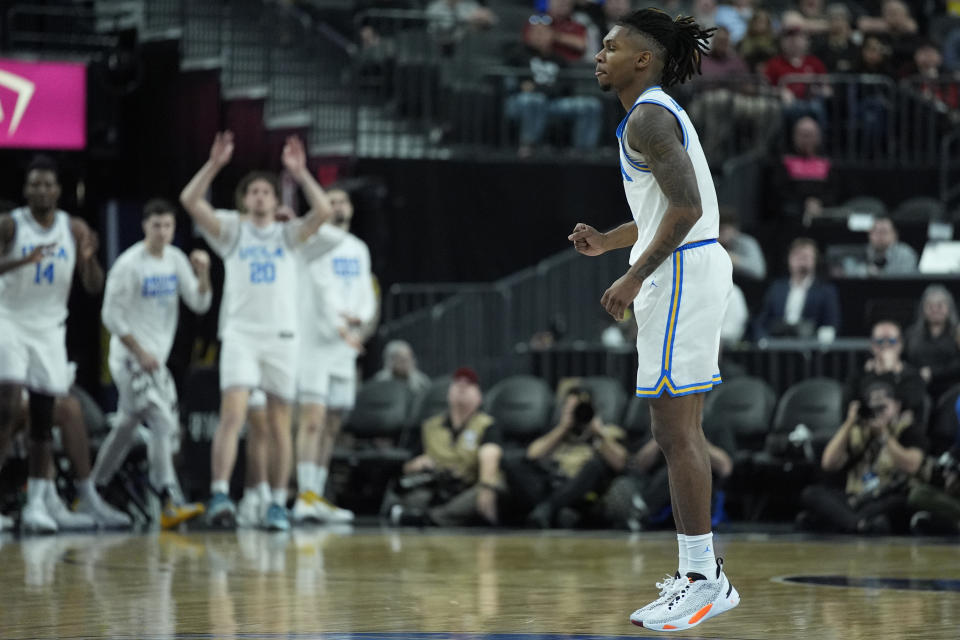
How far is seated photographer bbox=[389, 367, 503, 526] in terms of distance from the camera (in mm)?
11812

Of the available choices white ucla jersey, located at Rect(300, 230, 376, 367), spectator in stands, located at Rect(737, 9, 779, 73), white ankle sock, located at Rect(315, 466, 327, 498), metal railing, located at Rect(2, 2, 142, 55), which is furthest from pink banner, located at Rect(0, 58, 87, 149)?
spectator in stands, located at Rect(737, 9, 779, 73)

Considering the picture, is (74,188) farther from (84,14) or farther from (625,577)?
(625,577)

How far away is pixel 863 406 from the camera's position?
1106 cm

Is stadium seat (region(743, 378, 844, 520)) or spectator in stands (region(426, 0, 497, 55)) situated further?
spectator in stands (region(426, 0, 497, 55))

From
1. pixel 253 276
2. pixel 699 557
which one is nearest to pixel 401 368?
pixel 253 276

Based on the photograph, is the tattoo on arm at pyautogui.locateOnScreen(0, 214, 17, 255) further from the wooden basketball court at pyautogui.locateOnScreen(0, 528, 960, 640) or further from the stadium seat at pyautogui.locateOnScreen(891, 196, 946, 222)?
the stadium seat at pyautogui.locateOnScreen(891, 196, 946, 222)

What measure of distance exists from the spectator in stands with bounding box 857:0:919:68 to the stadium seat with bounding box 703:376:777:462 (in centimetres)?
703

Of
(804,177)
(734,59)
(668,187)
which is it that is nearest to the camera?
(668,187)

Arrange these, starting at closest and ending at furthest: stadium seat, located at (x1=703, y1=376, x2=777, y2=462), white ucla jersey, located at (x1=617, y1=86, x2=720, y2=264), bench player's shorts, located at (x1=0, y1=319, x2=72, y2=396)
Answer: white ucla jersey, located at (x1=617, y1=86, x2=720, y2=264), bench player's shorts, located at (x1=0, y1=319, x2=72, y2=396), stadium seat, located at (x1=703, y1=376, x2=777, y2=462)

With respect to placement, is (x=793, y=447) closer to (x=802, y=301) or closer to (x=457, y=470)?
(x=802, y=301)

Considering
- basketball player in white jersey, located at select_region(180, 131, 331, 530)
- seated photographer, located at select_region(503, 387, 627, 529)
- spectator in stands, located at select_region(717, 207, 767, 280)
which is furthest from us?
spectator in stands, located at select_region(717, 207, 767, 280)

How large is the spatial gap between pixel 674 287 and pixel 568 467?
633 centimetres

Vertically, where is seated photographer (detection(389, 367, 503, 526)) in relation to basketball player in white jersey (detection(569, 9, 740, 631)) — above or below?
below

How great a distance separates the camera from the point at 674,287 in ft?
18.8
